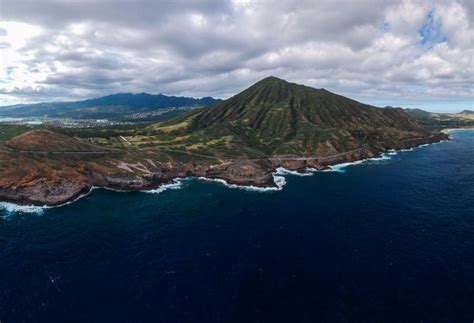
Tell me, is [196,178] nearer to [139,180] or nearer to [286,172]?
[139,180]

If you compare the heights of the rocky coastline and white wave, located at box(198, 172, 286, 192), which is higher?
the rocky coastline

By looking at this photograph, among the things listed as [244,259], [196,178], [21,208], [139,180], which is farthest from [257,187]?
[21,208]

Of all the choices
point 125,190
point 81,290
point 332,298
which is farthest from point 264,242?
→ point 125,190

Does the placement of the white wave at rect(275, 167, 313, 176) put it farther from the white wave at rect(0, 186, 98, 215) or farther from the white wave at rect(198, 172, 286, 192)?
the white wave at rect(0, 186, 98, 215)

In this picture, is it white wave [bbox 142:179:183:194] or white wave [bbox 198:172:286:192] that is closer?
white wave [bbox 142:179:183:194]

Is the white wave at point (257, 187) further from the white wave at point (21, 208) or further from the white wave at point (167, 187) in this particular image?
the white wave at point (21, 208)

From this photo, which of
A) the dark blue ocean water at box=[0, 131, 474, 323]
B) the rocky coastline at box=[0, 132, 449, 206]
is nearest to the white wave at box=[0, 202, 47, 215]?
the rocky coastline at box=[0, 132, 449, 206]

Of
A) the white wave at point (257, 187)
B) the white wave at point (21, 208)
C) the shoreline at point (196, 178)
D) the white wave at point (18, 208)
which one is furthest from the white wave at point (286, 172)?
the white wave at point (18, 208)
